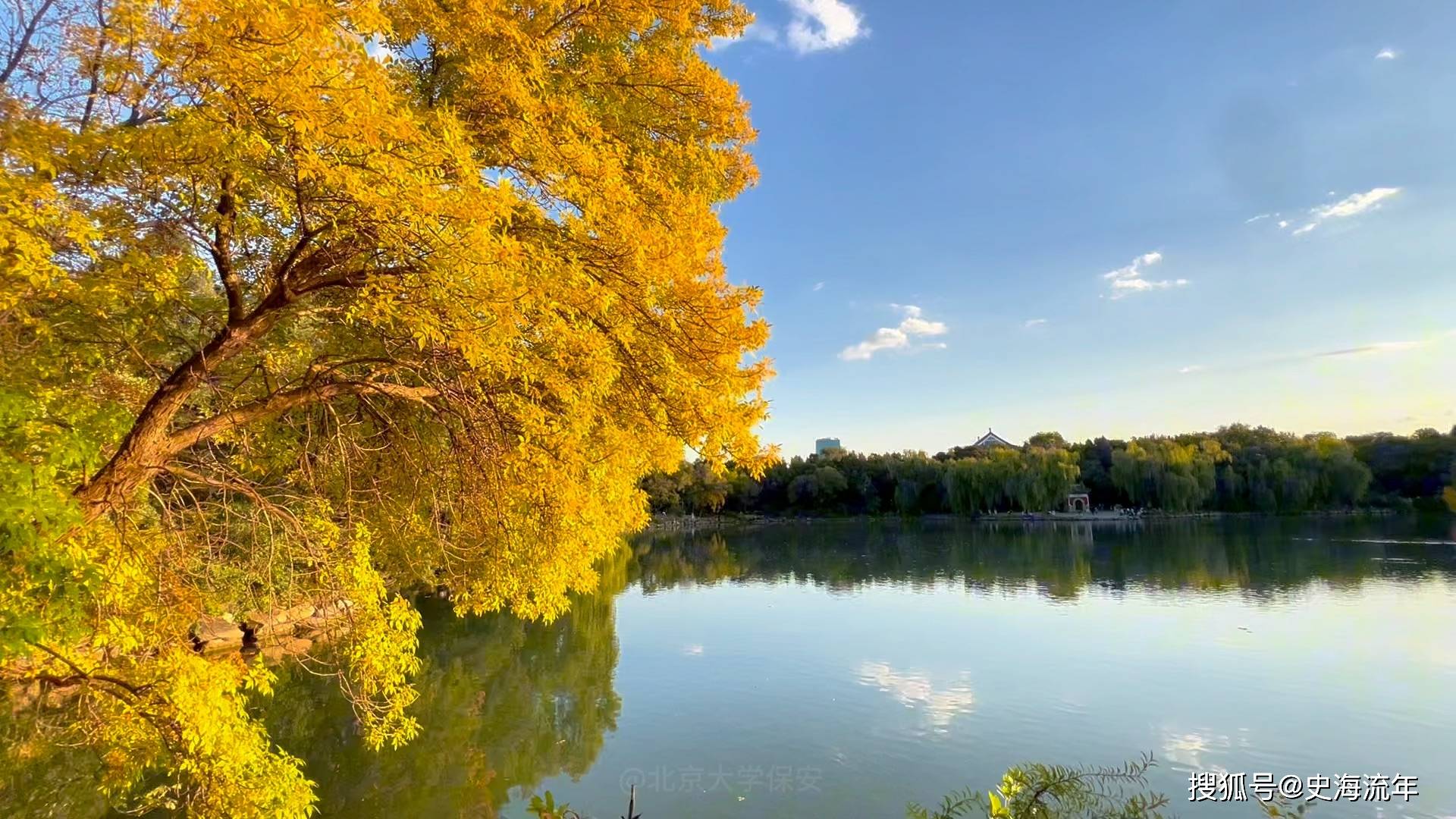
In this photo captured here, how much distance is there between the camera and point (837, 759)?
343 inches

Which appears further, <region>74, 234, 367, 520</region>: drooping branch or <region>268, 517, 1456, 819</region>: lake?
<region>268, 517, 1456, 819</region>: lake

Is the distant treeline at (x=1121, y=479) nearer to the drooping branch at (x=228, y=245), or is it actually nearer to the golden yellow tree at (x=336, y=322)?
the golden yellow tree at (x=336, y=322)

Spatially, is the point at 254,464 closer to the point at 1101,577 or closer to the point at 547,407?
the point at 547,407

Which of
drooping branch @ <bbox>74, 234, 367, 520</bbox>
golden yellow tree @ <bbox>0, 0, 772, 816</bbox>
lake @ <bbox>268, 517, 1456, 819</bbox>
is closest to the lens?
golden yellow tree @ <bbox>0, 0, 772, 816</bbox>

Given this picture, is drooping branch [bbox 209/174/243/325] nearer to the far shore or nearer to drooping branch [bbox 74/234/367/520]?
drooping branch [bbox 74/234/367/520]

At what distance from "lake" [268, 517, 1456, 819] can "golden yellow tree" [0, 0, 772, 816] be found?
14.3 feet

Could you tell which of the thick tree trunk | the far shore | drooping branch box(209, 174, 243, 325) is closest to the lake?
the thick tree trunk

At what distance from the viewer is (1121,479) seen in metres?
54.8

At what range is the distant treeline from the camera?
160ft

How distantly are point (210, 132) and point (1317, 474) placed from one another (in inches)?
2462

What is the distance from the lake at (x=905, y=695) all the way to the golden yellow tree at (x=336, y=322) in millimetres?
4360

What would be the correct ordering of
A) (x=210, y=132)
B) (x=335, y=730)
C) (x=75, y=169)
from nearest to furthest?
(x=210, y=132), (x=75, y=169), (x=335, y=730)

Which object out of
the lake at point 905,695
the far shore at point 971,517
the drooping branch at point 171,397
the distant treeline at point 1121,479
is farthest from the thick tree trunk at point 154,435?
the far shore at point 971,517

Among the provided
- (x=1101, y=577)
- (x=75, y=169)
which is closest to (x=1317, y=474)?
(x=1101, y=577)
